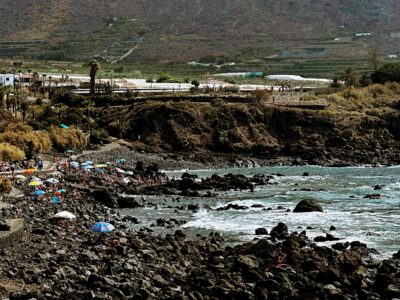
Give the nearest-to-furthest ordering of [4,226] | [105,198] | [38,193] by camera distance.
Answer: [4,226] → [38,193] → [105,198]

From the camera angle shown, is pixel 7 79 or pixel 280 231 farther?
pixel 7 79

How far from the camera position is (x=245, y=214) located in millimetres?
55531

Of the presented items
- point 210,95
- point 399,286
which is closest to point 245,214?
point 399,286

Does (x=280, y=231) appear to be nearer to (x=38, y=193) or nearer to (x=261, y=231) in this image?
(x=261, y=231)

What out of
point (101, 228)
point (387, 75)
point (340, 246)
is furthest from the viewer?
point (387, 75)

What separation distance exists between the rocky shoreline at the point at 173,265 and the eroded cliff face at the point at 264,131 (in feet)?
138

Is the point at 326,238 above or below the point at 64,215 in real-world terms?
below

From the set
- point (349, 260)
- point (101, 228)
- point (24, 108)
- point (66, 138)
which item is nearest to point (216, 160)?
point (66, 138)

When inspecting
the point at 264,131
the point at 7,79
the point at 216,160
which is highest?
the point at 7,79

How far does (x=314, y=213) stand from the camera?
A: 55688mm

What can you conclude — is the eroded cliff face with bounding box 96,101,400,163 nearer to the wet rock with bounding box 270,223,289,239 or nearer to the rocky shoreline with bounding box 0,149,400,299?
the wet rock with bounding box 270,223,289,239

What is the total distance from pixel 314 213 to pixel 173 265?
19.7 metres

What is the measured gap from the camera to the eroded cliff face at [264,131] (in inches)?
3610

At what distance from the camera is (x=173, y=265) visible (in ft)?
125
